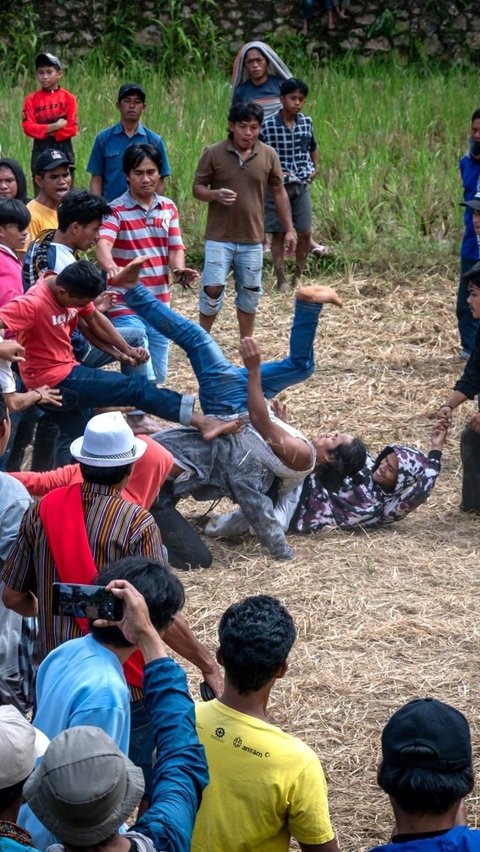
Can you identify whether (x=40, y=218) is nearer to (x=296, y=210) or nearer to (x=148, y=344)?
(x=148, y=344)

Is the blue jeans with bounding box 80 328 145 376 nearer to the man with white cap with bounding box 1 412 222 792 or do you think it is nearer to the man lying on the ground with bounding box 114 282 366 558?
the man lying on the ground with bounding box 114 282 366 558

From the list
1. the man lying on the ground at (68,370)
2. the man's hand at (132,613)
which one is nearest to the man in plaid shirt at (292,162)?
the man lying on the ground at (68,370)

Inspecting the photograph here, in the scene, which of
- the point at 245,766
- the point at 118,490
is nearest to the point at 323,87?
the point at 118,490

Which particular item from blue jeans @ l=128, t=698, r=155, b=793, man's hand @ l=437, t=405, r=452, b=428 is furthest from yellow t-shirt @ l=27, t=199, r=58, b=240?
blue jeans @ l=128, t=698, r=155, b=793

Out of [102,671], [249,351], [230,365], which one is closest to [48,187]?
[230,365]

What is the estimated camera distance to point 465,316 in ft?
25.7

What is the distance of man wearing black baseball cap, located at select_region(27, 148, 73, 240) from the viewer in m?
6.71

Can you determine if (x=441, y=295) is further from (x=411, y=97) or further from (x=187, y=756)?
(x=187, y=756)

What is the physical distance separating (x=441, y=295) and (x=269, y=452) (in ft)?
13.7

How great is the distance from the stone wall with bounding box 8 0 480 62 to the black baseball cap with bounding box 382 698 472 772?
44.4 feet

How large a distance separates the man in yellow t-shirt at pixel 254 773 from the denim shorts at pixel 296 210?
660 cm

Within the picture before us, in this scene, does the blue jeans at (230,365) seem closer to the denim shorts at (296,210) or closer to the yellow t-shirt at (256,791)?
the yellow t-shirt at (256,791)

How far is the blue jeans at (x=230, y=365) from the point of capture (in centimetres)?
561

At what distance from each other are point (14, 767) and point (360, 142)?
993cm
